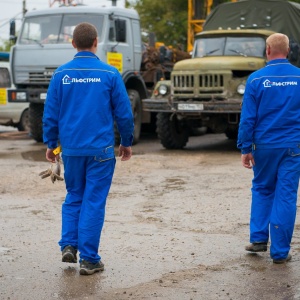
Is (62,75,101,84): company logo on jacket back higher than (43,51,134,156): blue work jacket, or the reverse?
(62,75,101,84): company logo on jacket back

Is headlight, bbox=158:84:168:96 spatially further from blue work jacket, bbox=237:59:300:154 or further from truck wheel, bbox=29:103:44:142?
blue work jacket, bbox=237:59:300:154

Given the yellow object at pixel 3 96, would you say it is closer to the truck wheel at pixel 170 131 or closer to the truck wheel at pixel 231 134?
the truck wheel at pixel 170 131

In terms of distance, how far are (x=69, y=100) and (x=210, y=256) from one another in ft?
5.57

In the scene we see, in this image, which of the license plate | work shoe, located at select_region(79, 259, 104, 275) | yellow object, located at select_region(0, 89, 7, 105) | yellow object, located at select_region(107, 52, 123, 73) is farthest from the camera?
yellow object, located at select_region(0, 89, 7, 105)

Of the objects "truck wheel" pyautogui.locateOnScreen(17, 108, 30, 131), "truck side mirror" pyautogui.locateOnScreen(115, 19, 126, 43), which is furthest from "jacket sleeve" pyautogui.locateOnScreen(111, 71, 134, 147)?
"truck wheel" pyautogui.locateOnScreen(17, 108, 30, 131)

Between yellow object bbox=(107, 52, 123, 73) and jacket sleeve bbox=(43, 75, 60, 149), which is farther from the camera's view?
yellow object bbox=(107, 52, 123, 73)

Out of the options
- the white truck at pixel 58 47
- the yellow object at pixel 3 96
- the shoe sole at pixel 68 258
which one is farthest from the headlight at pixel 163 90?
the shoe sole at pixel 68 258

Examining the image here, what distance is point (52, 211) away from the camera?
913 cm

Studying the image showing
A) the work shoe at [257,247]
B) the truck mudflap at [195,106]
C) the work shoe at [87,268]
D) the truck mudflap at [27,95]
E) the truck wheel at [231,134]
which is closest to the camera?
the work shoe at [87,268]

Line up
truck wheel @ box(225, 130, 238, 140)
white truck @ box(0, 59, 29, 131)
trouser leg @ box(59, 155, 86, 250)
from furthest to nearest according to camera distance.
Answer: white truck @ box(0, 59, 29, 131), truck wheel @ box(225, 130, 238, 140), trouser leg @ box(59, 155, 86, 250)

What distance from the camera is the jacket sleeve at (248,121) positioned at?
21.9 feet

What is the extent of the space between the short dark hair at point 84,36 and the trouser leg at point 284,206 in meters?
1.69

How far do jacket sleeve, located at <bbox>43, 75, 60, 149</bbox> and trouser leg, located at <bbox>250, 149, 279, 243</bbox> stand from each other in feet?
5.09

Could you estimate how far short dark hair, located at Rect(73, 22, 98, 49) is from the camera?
20.6 ft
